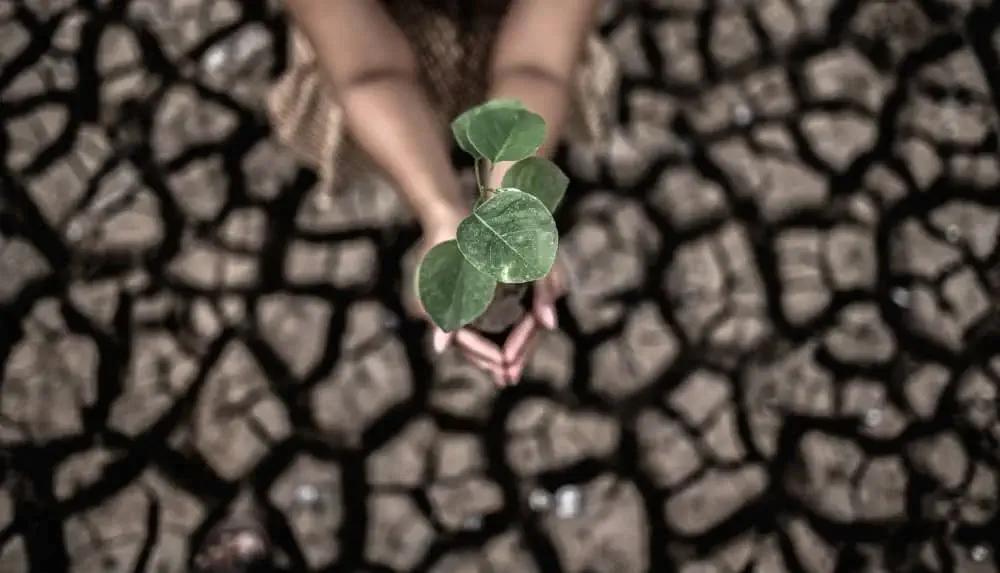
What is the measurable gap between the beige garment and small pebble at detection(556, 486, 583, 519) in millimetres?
554

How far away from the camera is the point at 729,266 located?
4.40 feet

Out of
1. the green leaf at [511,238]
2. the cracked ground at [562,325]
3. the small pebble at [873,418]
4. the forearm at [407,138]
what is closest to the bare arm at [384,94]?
the forearm at [407,138]

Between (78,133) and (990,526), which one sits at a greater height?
(78,133)

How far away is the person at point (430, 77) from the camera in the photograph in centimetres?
95

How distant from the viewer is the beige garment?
1.02 m

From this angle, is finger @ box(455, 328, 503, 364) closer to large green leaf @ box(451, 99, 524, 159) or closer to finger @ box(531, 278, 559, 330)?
finger @ box(531, 278, 559, 330)

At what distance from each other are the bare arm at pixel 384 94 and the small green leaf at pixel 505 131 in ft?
1.38

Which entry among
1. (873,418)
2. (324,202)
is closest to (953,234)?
(873,418)

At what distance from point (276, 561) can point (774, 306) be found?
87 cm

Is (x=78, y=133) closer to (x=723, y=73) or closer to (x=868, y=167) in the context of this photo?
(x=723, y=73)

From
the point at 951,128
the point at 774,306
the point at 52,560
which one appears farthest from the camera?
the point at 951,128

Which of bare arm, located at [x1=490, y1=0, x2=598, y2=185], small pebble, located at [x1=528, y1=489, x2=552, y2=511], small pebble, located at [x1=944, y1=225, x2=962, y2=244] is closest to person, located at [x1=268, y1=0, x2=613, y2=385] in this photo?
bare arm, located at [x1=490, y1=0, x2=598, y2=185]

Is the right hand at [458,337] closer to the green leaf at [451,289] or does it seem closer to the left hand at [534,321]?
the left hand at [534,321]

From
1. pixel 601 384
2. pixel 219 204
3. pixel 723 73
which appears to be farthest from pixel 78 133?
pixel 723 73
